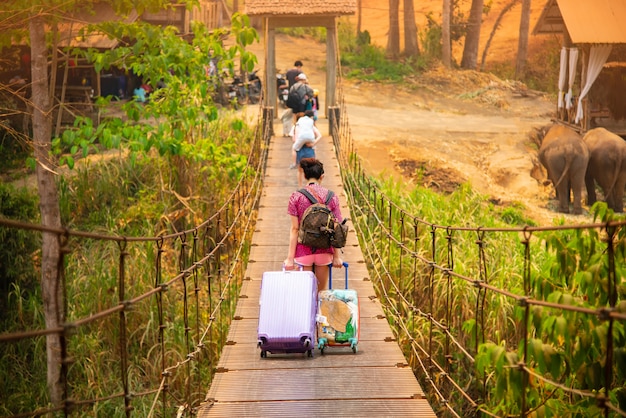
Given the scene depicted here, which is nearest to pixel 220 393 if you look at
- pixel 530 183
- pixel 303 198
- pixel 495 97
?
pixel 303 198

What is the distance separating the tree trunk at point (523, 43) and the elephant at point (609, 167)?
9.14m

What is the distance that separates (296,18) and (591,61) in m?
5.79

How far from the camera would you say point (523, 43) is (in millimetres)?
23391

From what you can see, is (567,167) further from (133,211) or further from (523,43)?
(523,43)

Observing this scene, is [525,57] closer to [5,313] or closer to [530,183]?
[530,183]

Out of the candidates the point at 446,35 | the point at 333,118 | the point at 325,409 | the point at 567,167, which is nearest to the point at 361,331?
the point at 325,409

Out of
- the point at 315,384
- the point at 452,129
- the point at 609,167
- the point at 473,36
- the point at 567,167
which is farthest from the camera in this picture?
the point at 473,36

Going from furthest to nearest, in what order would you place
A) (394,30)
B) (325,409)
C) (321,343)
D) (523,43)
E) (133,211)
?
(394,30)
(523,43)
(133,211)
(321,343)
(325,409)

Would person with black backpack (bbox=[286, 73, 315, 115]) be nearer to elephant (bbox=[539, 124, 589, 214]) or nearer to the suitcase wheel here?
elephant (bbox=[539, 124, 589, 214])

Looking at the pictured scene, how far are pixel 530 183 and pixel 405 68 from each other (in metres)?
8.78

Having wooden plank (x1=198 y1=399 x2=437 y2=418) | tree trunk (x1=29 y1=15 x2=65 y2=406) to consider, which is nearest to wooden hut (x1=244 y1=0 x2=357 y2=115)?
tree trunk (x1=29 y1=15 x2=65 y2=406)

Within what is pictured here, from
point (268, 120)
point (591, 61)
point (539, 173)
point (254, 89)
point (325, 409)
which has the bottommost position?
point (325, 409)

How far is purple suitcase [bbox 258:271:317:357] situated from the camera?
515 cm

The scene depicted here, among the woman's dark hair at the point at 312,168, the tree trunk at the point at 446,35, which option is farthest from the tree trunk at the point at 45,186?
the tree trunk at the point at 446,35
